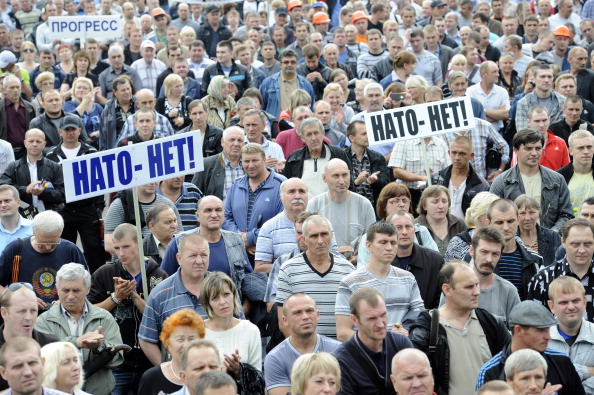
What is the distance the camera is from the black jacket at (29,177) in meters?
12.9

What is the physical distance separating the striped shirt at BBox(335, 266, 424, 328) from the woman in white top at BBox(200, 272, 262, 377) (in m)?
0.70

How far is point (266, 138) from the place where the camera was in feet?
45.5

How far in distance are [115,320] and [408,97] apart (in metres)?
6.61

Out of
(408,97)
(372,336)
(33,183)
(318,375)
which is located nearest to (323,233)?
(372,336)

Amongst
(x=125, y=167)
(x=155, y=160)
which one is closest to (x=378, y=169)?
(x=155, y=160)

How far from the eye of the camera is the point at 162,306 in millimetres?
9039

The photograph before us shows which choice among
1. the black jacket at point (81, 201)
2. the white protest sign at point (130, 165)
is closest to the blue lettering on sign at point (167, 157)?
the white protest sign at point (130, 165)

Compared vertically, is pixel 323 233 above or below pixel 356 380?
above

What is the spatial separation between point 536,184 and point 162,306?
4293 mm

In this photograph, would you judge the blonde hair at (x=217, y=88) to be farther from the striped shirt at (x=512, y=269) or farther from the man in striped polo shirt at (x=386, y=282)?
the man in striped polo shirt at (x=386, y=282)

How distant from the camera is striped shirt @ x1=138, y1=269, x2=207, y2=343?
902 centimetres

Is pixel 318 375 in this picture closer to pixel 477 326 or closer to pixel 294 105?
pixel 477 326

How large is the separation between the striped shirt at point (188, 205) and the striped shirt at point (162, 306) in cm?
266

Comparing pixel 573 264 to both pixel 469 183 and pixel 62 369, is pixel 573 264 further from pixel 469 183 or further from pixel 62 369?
pixel 62 369
